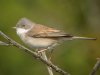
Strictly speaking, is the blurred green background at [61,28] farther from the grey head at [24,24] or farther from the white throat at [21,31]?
the white throat at [21,31]

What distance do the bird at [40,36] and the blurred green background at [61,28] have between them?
277 centimetres

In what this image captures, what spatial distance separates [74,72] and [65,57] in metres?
0.38

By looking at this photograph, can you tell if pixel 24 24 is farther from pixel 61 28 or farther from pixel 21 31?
pixel 61 28

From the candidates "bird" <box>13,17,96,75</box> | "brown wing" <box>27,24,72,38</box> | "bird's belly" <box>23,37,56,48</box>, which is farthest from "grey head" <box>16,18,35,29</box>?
"bird's belly" <box>23,37,56,48</box>

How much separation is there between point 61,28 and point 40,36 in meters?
4.09

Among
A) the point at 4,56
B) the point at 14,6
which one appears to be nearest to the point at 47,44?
the point at 4,56

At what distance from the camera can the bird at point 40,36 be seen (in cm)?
728

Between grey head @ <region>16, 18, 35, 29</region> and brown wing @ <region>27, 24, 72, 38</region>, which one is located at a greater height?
grey head @ <region>16, 18, 35, 29</region>

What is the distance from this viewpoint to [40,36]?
300 inches

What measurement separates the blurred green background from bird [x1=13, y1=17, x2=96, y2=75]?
9.10ft

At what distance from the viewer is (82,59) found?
36.3 feet

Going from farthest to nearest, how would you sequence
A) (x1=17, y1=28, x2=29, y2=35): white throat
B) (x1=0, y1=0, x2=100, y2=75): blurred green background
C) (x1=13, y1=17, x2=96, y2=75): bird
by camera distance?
(x1=0, y1=0, x2=100, y2=75): blurred green background < (x1=17, y1=28, x2=29, y2=35): white throat < (x1=13, y1=17, x2=96, y2=75): bird

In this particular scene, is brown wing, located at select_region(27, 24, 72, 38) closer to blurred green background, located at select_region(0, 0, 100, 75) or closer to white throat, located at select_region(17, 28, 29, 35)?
white throat, located at select_region(17, 28, 29, 35)

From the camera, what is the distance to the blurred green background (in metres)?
11.0
